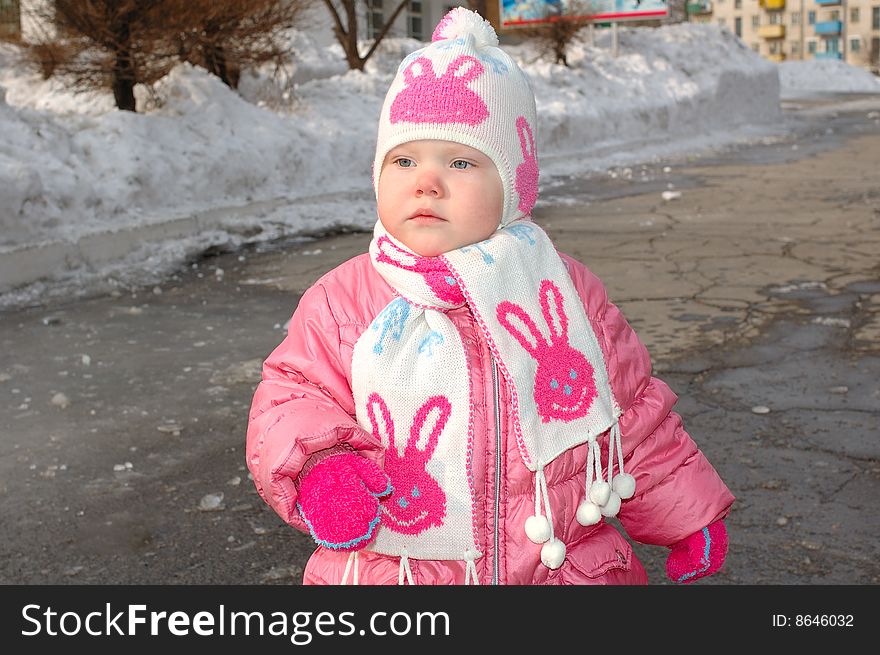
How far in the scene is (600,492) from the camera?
6.52 ft

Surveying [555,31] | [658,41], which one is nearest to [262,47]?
[555,31]

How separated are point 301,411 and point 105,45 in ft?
29.2

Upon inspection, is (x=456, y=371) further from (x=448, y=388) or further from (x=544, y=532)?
(x=544, y=532)

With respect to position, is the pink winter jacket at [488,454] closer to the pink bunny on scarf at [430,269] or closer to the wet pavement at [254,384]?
the pink bunny on scarf at [430,269]

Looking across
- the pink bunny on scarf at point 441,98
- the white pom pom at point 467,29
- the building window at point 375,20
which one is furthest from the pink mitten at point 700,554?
the building window at point 375,20

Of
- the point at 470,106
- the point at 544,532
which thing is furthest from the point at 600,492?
the point at 470,106

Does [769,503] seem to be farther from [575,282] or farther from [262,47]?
[262,47]

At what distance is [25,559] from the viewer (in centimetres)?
330

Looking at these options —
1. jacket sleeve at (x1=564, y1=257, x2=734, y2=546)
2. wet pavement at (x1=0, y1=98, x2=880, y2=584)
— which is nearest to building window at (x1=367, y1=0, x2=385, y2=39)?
wet pavement at (x1=0, y1=98, x2=880, y2=584)

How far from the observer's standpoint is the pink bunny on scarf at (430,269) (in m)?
1.95

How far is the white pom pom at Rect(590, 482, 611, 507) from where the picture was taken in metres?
1.99

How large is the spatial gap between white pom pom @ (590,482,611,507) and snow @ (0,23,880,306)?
5.47 meters

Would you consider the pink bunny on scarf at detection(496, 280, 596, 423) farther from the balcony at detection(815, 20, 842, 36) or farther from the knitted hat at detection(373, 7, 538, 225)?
the balcony at detection(815, 20, 842, 36)

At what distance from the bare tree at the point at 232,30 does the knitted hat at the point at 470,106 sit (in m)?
8.52
